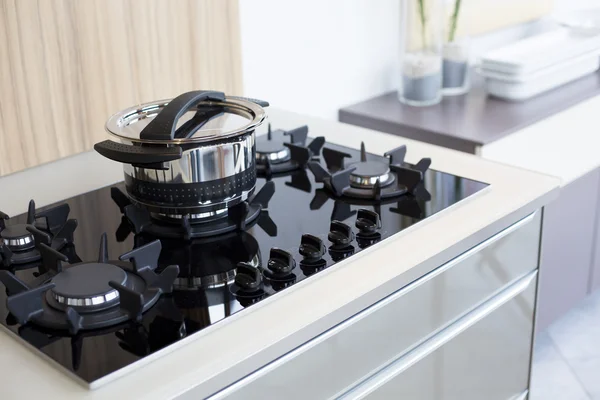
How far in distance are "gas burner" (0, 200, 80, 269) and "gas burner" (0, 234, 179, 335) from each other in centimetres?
7

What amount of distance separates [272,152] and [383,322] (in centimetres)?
50

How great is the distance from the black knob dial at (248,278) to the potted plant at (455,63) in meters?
1.37

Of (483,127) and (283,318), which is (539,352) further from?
(283,318)

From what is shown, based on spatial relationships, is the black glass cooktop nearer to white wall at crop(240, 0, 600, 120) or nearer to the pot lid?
the pot lid

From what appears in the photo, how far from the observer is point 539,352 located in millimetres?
2432

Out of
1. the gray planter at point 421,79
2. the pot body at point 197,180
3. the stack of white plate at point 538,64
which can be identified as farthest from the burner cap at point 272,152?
the stack of white plate at point 538,64

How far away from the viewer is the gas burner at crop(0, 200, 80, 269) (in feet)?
3.77

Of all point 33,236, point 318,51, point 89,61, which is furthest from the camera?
point 318,51

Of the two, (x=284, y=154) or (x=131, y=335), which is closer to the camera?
(x=131, y=335)

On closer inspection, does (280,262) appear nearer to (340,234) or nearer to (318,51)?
(340,234)

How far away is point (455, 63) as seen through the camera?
228 centimetres

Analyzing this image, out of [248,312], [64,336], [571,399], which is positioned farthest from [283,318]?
[571,399]

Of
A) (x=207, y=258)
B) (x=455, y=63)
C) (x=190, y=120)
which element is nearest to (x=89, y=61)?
(x=190, y=120)

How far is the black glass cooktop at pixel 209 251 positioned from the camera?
0.94 m
